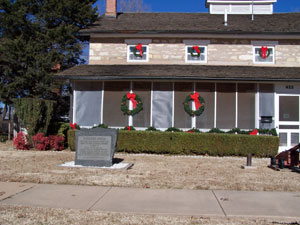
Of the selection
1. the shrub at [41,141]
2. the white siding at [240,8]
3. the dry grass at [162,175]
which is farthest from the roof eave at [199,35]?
the dry grass at [162,175]

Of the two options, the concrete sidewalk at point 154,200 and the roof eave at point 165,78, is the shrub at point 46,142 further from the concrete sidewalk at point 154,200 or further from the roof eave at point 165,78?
the concrete sidewalk at point 154,200

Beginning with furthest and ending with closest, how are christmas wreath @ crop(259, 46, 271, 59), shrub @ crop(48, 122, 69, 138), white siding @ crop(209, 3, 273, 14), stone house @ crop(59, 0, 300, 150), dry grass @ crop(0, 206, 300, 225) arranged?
1. white siding @ crop(209, 3, 273, 14)
2. christmas wreath @ crop(259, 46, 271, 59)
3. shrub @ crop(48, 122, 69, 138)
4. stone house @ crop(59, 0, 300, 150)
5. dry grass @ crop(0, 206, 300, 225)

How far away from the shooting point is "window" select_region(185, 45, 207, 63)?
51.6 ft

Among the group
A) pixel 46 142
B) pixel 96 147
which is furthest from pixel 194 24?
pixel 96 147

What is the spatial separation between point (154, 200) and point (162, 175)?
243cm

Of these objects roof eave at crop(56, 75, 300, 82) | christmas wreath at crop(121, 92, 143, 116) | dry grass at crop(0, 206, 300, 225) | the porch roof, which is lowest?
dry grass at crop(0, 206, 300, 225)

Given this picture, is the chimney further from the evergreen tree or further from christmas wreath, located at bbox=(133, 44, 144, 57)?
christmas wreath, located at bbox=(133, 44, 144, 57)

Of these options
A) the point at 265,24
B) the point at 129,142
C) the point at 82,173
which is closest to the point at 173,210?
the point at 82,173

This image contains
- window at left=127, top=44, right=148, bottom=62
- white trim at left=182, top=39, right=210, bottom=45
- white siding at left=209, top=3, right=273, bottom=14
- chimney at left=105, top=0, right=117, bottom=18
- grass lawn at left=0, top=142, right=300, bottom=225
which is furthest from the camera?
white siding at left=209, top=3, right=273, bottom=14

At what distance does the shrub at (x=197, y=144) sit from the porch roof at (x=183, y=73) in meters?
2.52

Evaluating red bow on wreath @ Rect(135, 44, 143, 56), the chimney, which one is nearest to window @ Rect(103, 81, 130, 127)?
red bow on wreath @ Rect(135, 44, 143, 56)

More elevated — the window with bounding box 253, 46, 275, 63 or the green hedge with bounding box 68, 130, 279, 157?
the window with bounding box 253, 46, 275, 63

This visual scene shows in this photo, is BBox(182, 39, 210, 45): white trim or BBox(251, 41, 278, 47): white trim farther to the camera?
BBox(182, 39, 210, 45): white trim

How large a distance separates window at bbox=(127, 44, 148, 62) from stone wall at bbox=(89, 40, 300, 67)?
214 millimetres
